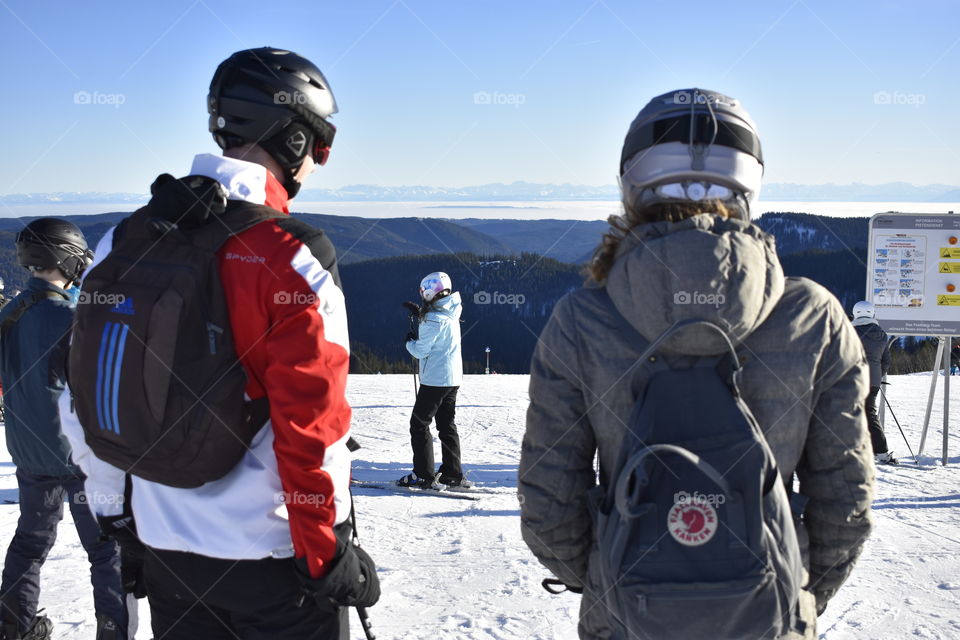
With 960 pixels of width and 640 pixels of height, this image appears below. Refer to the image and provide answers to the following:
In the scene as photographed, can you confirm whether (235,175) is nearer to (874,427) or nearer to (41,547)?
(41,547)

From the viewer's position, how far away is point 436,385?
7.18 metres

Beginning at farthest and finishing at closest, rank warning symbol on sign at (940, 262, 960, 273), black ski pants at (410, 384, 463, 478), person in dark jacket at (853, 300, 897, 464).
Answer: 1. warning symbol on sign at (940, 262, 960, 273)
2. person in dark jacket at (853, 300, 897, 464)
3. black ski pants at (410, 384, 463, 478)

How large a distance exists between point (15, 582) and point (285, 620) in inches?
96.3

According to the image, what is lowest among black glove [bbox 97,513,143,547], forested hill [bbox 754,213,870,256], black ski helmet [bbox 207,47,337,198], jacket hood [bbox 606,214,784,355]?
black glove [bbox 97,513,143,547]

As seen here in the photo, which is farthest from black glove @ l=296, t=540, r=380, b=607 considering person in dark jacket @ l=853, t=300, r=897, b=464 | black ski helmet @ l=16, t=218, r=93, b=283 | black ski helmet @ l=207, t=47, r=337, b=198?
person in dark jacket @ l=853, t=300, r=897, b=464

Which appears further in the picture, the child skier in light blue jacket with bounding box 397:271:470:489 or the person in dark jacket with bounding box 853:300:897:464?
the person in dark jacket with bounding box 853:300:897:464

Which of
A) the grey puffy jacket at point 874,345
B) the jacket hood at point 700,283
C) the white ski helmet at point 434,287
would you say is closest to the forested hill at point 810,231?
the grey puffy jacket at point 874,345

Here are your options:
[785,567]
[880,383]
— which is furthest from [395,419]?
[785,567]

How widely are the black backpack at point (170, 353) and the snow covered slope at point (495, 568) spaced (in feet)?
7.40

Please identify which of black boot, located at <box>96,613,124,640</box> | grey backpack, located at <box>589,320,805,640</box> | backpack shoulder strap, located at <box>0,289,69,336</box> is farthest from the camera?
backpack shoulder strap, located at <box>0,289,69,336</box>

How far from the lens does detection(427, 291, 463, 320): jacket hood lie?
7.31m

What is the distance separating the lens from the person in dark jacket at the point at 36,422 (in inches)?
142

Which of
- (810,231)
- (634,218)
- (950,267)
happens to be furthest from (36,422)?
(810,231)

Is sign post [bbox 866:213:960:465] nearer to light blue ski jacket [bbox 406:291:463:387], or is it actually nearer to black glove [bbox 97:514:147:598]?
light blue ski jacket [bbox 406:291:463:387]
